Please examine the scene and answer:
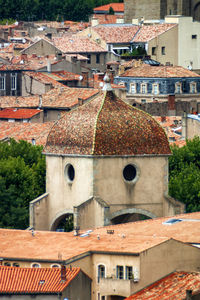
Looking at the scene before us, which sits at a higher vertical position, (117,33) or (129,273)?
(129,273)

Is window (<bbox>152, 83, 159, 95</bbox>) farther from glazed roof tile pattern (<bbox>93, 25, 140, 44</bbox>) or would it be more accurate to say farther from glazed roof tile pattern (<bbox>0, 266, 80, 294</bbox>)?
glazed roof tile pattern (<bbox>0, 266, 80, 294</bbox>)

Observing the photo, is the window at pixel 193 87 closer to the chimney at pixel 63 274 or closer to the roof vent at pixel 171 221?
the roof vent at pixel 171 221

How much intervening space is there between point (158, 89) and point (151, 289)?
74.2 meters

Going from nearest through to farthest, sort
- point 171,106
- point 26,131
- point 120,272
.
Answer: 1. point 120,272
2. point 26,131
3. point 171,106

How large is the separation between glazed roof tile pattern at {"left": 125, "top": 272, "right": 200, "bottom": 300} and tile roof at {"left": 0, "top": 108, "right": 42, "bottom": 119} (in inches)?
2139

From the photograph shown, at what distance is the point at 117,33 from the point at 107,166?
9381 cm

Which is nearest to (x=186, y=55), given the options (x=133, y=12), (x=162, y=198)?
(x=133, y=12)

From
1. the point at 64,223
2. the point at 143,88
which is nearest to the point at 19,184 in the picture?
the point at 64,223

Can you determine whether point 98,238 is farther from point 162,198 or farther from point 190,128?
point 190,128

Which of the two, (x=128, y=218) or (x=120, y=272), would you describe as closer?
(x=120, y=272)

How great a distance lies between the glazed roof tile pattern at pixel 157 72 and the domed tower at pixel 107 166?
59.4m

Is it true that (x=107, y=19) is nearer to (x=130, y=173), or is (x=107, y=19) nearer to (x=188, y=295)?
(x=130, y=173)

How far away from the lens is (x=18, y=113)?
114 m

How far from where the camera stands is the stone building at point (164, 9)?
17912 cm
